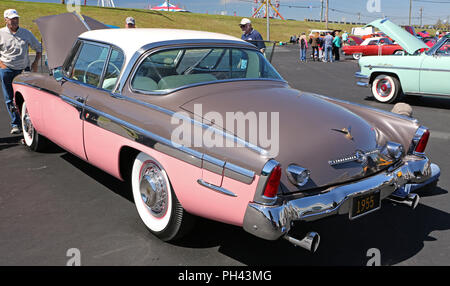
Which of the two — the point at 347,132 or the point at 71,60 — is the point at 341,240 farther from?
the point at 71,60

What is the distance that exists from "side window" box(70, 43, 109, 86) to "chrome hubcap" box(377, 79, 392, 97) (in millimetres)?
7889

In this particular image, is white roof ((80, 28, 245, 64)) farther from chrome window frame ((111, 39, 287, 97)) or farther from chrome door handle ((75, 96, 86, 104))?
chrome door handle ((75, 96, 86, 104))

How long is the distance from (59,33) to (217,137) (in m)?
4.37

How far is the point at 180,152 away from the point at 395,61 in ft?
28.1

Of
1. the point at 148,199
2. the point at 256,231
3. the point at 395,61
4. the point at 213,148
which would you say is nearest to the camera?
the point at 256,231

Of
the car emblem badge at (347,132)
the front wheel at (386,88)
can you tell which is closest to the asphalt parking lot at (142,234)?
the car emblem badge at (347,132)

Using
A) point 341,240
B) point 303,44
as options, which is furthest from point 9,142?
point 303,44

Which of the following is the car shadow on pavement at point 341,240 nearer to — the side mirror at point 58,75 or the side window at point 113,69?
the side window at point 113,69

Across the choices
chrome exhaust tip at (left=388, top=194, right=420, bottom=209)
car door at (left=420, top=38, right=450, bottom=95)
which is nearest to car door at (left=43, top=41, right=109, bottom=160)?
chrome exhaust tip at (left=388, top=194, right=420, bottom=209)

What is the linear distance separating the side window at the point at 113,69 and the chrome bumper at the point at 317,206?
212 centimetres

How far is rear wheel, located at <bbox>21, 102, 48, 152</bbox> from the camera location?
19.5ft
